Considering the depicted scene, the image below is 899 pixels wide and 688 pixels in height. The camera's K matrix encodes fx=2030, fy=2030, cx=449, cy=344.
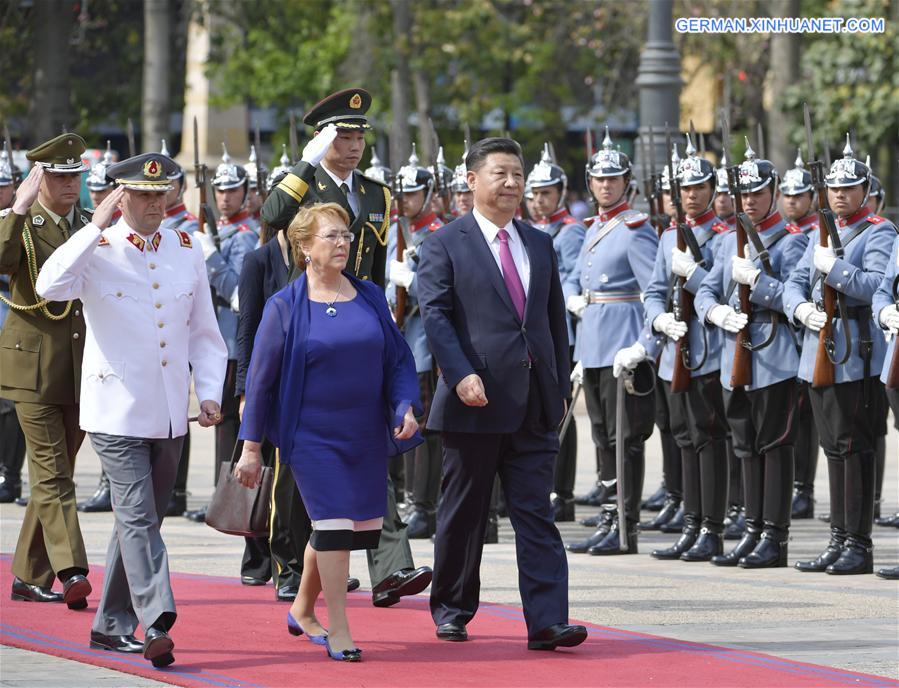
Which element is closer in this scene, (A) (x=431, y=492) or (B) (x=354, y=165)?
(B) (x=354, y=165)

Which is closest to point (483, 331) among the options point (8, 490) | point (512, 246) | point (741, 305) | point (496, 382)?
point (496, 382)

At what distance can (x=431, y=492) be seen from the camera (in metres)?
11.2

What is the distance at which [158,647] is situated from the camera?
23.5 ft

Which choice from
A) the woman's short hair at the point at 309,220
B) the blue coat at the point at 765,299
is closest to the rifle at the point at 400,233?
the blue coat at the point at 765,299

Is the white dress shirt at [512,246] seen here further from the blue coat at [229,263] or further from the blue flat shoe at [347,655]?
the blue coat at [229,263]

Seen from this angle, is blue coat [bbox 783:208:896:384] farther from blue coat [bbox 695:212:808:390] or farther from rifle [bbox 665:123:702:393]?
rifle [bbox 665:123:702:393]

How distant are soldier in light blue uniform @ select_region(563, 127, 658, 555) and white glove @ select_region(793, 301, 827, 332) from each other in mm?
1068

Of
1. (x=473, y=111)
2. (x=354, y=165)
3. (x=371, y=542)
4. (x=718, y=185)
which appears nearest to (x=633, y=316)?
(x=718, y=185)

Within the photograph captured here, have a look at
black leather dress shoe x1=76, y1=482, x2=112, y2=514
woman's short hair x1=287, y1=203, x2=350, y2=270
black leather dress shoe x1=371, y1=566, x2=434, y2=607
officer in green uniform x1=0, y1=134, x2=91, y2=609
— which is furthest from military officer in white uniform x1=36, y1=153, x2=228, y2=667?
black leather dress shoe x1=76, y1=482, x2=112, y2=514

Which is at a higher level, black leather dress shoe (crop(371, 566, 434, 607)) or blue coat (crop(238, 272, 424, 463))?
blue coat (crop(238, 272, 424, 463))

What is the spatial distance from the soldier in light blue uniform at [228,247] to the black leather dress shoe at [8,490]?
130 cm

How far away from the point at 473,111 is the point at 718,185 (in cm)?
2132

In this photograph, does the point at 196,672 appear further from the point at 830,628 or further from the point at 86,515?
the point at 86,515

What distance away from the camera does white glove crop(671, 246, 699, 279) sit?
33.8ft
